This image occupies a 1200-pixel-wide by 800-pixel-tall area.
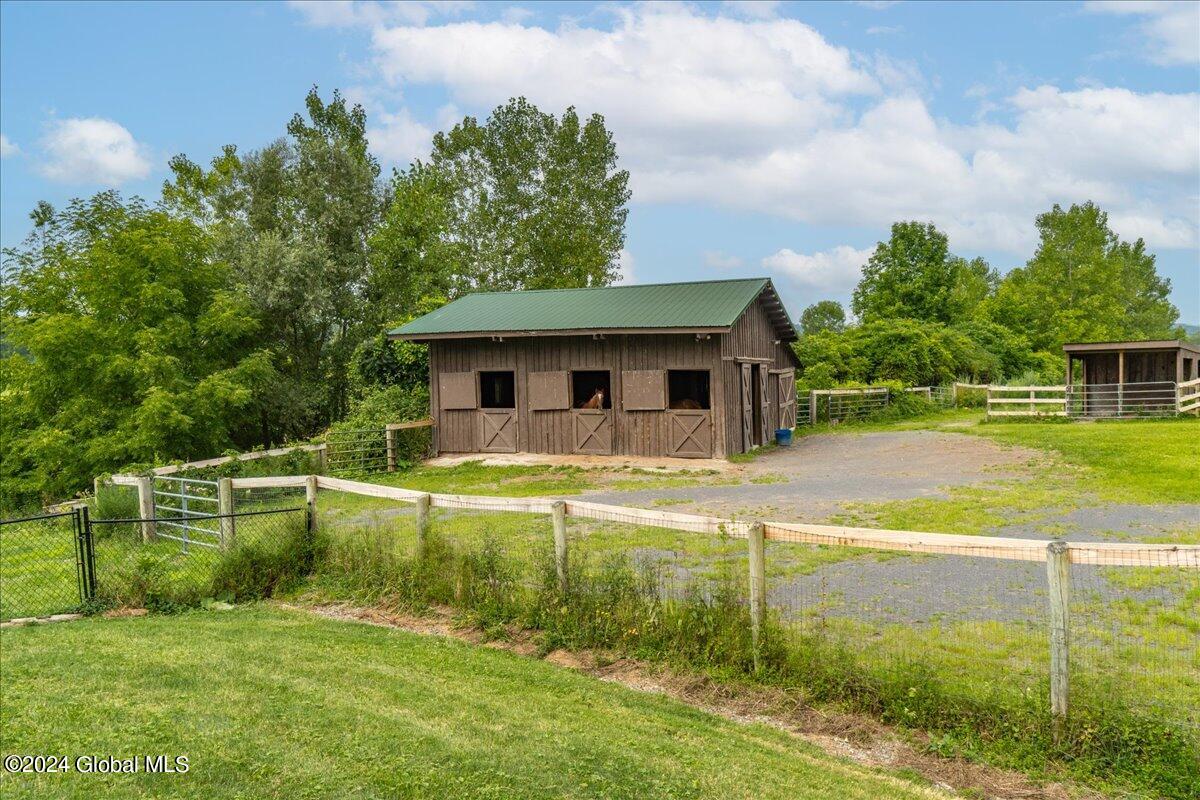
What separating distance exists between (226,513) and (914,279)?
5210 cm

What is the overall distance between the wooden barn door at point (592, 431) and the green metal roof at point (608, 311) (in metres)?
2.04

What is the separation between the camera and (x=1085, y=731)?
4.69m

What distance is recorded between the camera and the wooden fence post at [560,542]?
719 centimetres

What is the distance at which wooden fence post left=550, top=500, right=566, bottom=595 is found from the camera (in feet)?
23.6

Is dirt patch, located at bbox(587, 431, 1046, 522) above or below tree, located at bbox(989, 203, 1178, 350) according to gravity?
below

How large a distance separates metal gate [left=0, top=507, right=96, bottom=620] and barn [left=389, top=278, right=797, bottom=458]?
9413 mm

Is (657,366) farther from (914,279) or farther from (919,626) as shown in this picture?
(914,279)

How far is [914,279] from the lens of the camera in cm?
5544

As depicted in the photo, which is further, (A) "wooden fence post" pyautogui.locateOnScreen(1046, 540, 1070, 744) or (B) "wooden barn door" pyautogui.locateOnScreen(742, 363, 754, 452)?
(B) "wooden barn door" pyautogui.locateOnScreen(742, 363, 754, 452)

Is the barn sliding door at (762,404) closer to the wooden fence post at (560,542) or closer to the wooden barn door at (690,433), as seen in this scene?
the wooden barn door at (690,433)

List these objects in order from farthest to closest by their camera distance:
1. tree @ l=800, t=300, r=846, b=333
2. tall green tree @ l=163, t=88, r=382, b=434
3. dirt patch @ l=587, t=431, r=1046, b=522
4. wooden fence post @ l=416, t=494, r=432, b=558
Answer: tree @ l=800, t=300, r=846, b=333
tall green tree @ l=163, t=88, r=382, b=434
dirt patch @ l=587, t=431, r=1046, b=522
wooden fence post @ l=416, t=494, r=432, b=558

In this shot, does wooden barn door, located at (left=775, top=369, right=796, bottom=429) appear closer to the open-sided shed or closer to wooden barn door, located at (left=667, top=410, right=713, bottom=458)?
wooden barn door, located at (left=667, top=410, right=713, bottom=458)

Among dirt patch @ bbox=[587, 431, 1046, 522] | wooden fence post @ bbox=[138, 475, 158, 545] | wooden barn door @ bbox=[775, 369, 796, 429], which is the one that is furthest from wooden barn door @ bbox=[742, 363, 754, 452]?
wooden fence post @ bbox=[138, 475, 158, 545]

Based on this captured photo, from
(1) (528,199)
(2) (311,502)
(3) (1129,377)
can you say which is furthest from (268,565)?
(1) (528,199)
